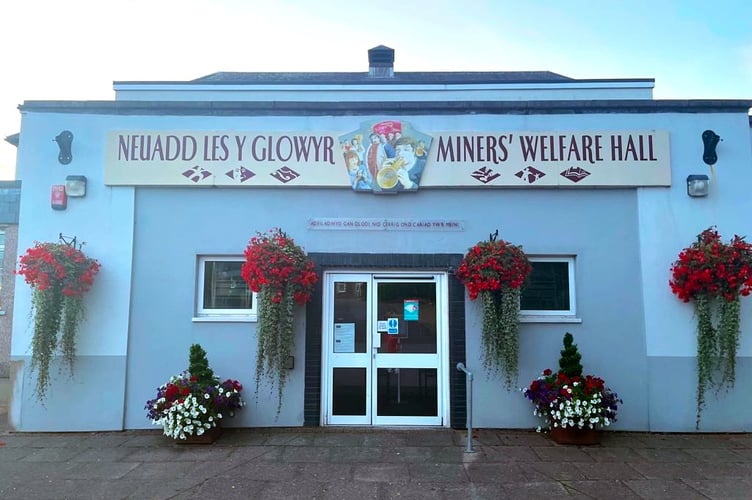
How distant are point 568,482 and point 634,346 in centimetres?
264

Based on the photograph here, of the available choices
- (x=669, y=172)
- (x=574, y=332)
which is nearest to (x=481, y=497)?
(x=574, y=332)

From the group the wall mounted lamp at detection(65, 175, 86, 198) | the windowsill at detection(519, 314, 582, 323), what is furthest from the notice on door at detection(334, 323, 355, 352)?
the wall mounted lamp at detection(65, 175, 86, 198)

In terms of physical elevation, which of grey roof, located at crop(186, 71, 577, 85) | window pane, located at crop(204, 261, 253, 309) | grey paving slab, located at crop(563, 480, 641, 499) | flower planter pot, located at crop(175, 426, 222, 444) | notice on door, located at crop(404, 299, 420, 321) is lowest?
grey paving slab, located at crop(563, 480, 641, 499)

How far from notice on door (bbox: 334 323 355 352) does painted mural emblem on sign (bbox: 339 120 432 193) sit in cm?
192

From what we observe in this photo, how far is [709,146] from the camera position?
7.22 metres

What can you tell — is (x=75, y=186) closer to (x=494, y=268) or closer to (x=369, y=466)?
(x=369, y=466)

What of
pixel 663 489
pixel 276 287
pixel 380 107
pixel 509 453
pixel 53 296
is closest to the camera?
pixel 663 489

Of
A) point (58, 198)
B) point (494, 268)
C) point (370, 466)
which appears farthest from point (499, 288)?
point (58, 198)

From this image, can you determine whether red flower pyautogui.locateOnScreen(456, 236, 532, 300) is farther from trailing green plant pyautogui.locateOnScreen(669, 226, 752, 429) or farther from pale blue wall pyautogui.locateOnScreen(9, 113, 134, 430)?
pale blue wall pyautogui.locateOnScreen(9, 113, 134, 430)

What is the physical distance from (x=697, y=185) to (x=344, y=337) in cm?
525

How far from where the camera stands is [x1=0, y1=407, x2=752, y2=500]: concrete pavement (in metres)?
4.99

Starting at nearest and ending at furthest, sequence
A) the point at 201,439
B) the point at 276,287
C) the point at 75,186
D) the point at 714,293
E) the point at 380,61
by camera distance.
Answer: the point at 201,439, the point at 276,287, the point at 714,293, the point at 75,186, the point at 380,61

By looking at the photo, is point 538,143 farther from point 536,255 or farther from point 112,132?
point 112,132

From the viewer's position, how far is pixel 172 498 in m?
4.84
